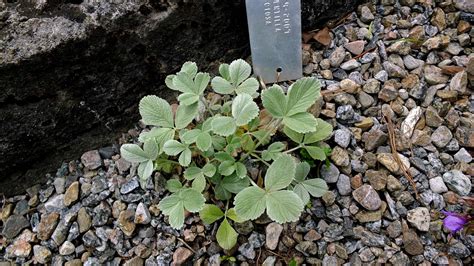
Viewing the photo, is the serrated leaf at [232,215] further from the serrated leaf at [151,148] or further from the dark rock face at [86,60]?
the dark rock face at [86,60]

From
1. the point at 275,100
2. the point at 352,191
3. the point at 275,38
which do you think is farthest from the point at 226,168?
the point at 275,38

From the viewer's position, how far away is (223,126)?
1.38 metres

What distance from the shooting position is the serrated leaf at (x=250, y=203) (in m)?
1.31

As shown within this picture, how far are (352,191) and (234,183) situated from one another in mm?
386

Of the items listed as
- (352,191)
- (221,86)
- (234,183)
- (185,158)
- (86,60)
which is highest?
(86,60)

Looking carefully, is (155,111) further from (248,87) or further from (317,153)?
(317,153)

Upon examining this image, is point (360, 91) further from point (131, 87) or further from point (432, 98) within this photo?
point (131, 87)

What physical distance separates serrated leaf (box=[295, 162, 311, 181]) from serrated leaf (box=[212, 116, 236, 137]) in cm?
26

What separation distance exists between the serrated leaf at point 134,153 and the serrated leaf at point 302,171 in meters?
0.47

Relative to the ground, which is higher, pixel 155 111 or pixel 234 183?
pixel 155 111

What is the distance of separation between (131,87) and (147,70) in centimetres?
8

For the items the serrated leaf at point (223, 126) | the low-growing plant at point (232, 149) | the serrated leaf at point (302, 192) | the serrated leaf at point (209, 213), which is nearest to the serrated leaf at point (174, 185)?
the low-growing plant at point (232, 149)

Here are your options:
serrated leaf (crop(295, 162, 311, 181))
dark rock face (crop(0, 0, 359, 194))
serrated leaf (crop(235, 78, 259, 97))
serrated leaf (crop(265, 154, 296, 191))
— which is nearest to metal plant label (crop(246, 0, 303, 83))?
dark rock face (crop(0, 0, 359, 194))

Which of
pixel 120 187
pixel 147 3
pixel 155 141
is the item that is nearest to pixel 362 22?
pixel 147 3
